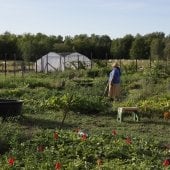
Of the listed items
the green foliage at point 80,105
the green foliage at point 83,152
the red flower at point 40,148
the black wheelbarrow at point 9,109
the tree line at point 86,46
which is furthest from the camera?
the tree line at point 86,46

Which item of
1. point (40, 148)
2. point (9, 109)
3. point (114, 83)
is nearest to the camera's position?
point (40, 148)

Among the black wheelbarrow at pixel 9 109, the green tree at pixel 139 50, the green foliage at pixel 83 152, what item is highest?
the green tree at pixel 139 50

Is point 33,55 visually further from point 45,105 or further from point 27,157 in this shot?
point 27,157

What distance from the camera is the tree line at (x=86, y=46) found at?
75.4 metres

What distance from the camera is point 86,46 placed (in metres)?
85.6

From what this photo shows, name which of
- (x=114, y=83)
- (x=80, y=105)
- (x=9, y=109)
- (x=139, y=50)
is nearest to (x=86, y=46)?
(x=139, y=50)

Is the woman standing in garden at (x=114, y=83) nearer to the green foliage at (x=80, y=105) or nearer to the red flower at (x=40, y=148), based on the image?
the green foliage at (x=80, y=105)

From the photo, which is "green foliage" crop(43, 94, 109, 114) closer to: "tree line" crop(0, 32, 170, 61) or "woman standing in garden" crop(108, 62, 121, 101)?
"woman standing in garden" crop(108, 62, 121, 101)

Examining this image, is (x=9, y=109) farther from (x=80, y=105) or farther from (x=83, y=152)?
(x=83, y=152)

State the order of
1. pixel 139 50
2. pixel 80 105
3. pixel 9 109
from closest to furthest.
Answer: pixel 9 109
pixel 80 105
pixel 139 50

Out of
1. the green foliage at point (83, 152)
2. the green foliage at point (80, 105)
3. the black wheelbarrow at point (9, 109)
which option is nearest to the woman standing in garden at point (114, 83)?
the green foliage at point (80, 105)

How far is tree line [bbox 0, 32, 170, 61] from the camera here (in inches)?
2968

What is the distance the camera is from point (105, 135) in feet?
32.1

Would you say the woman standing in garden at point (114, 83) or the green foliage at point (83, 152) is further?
the woman standing in garden at point (114, 83)
